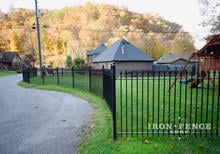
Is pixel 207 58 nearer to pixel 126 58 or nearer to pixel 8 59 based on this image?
pixel 126 58

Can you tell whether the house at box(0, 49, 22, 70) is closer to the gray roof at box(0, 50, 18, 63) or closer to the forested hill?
the gray roof at box(0, 50, 18, 63)

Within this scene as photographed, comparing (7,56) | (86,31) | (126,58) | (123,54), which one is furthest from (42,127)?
(7,56)

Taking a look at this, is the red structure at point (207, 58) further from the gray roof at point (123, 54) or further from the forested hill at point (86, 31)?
the forested hill at point (86, 31)

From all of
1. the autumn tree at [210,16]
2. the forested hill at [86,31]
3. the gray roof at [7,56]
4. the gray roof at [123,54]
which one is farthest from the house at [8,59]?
the autumn tree at [210,16]

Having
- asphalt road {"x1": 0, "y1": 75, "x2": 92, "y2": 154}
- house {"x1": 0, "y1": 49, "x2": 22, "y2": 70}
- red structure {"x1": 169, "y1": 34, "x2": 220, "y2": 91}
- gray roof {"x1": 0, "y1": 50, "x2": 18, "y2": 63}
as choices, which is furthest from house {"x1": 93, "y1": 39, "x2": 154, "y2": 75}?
gray roof {"x1": 0, "y1": 50, "x2": 18, "y2": 63}

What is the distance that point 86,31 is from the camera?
48.1 m

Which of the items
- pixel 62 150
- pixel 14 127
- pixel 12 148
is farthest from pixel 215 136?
pixel 14 127

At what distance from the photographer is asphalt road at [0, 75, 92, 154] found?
3.95m

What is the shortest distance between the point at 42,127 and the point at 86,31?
4509 centimetres

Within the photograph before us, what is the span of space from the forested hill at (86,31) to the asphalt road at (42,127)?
2722cm

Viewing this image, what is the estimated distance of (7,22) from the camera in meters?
37.5

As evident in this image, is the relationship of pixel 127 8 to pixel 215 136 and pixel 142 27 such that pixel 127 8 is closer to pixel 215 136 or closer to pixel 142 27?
pixel 142 27

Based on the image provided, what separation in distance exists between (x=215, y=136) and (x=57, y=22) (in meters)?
39.7

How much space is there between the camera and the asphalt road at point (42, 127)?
395 centimetres
